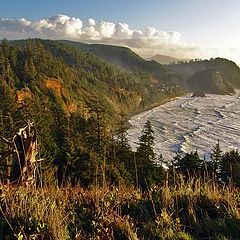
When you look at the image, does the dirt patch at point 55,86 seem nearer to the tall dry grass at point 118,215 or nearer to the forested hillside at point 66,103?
the forested hillside at point 66,103

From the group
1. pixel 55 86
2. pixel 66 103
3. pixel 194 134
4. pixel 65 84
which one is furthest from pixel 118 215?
pixel 65 84

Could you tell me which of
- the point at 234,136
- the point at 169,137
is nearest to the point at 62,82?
the point at 169,137

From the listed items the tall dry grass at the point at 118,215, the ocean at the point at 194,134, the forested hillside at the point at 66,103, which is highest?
the tall dry grass at the point at 118,215

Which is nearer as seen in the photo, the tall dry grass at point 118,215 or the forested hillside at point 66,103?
the tall dry grass at point 118,215

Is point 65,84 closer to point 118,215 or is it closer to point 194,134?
point 194,134

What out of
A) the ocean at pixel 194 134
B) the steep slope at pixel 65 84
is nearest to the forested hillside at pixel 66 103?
the steep slope at pixel 65 84

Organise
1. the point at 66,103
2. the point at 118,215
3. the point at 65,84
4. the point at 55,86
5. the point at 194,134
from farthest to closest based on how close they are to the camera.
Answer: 1. the point at 65,84
2. the point at 55,86
3. the point at 66,103
4. the point at 194,134
5. the point at 118,215

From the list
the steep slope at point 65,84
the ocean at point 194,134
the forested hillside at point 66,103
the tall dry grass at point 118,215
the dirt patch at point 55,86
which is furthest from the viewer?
the dirt patch at point 55,86

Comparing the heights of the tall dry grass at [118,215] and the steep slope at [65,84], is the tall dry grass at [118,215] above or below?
above

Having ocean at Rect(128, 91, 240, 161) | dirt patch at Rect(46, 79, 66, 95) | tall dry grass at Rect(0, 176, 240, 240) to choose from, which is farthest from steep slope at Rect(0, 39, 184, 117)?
tall dry grass at Rect(0, 176, 240, 240)

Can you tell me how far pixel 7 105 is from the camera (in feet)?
166

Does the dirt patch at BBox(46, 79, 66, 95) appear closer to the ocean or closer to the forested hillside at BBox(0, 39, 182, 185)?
the forested hillside at BBox(0, 39, 182, 185)

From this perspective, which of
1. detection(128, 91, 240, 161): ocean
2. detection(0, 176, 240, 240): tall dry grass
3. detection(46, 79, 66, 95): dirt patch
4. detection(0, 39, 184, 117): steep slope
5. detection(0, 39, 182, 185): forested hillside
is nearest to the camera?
detection(0, 176, 240, 240): tall dry grass

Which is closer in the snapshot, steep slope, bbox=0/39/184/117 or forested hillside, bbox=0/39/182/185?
forested hillside, bbox=0/39/182/185
